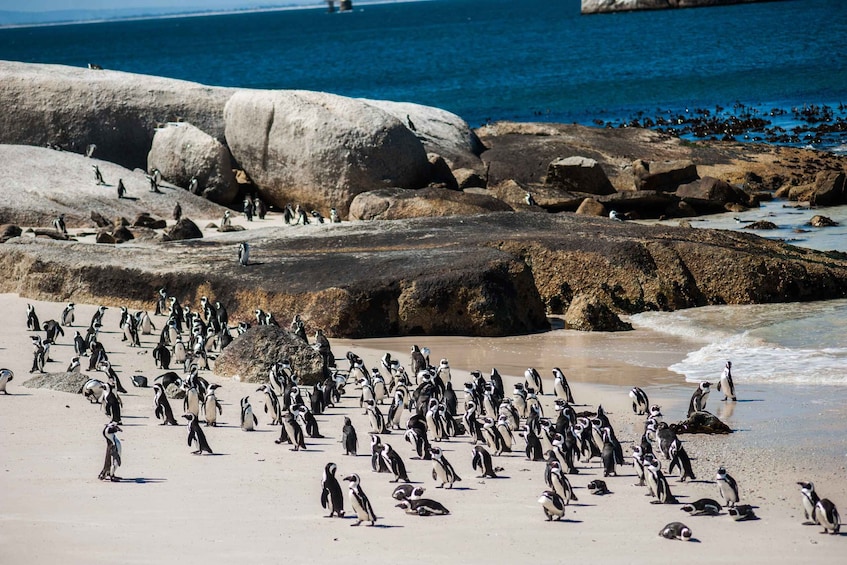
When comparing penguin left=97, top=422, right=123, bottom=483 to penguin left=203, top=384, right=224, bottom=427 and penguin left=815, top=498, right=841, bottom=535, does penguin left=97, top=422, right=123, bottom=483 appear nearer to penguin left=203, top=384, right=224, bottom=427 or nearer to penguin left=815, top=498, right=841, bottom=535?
penguin left=203, top=384, right=224, bottom=427

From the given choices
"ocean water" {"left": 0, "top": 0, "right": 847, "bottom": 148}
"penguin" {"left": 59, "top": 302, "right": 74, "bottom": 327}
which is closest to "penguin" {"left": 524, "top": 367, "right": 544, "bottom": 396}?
"penguin" {"left": 59, "top": 302, "right": 74, "bottom": 327}

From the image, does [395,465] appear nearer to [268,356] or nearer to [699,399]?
[699,399]

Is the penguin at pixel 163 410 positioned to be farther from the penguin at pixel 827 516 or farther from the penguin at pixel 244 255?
the penguin at pixel 827 516

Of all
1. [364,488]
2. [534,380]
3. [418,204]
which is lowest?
[364,488]

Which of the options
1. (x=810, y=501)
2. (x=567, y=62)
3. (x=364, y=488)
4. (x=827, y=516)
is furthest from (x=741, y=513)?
(x=567, y=62)

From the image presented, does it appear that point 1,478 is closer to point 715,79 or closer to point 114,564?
point 114,564

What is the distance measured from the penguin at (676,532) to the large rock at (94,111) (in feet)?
75.1

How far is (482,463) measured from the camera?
11.2 m

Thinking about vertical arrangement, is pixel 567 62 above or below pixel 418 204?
above

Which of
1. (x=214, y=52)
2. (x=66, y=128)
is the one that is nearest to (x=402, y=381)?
(x=66, y=128)

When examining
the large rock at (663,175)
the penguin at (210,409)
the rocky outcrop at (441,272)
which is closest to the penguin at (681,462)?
the penguin at (210,409)

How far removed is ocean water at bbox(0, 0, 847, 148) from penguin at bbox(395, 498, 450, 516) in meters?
33.1

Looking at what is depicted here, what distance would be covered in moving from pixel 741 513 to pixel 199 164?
2131 centimetres

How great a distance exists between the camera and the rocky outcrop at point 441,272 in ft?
58.1
